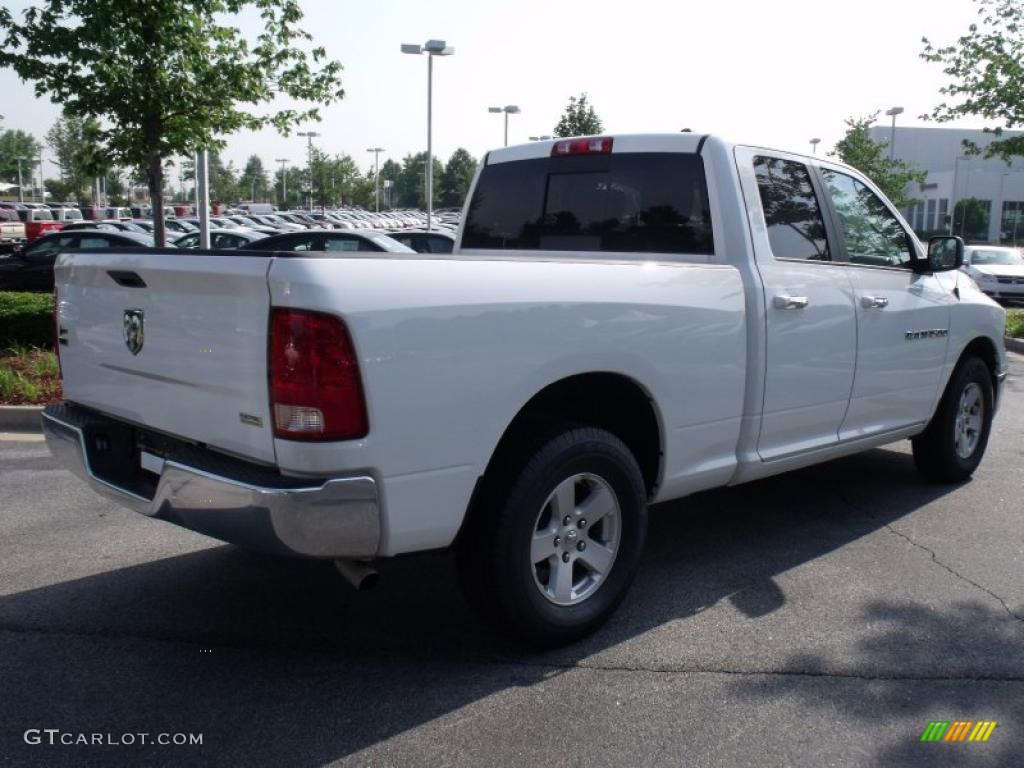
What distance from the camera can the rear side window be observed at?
14.9ft

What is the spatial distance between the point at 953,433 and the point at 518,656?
373 cm

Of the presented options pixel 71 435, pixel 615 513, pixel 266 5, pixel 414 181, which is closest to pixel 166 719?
pixel 71 435

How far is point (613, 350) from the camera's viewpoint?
364 cm

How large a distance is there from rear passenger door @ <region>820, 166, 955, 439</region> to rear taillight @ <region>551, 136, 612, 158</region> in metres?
1.19

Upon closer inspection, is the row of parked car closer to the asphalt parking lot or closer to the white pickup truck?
the white pickup truck

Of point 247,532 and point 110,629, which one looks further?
point 110,629

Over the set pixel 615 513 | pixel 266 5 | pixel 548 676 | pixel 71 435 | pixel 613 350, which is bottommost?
pixel 548 676

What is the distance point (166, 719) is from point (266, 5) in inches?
433

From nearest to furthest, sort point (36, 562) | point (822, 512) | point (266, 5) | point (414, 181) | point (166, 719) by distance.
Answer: point (166, 719)
point (36, 562)
point (822, 512)
point (266, 5)
point (414, 181)

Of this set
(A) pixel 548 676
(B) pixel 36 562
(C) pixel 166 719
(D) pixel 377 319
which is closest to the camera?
(D) pixel 377 319

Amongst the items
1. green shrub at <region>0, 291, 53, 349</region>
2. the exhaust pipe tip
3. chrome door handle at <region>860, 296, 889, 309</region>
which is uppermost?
chrome door handle at <region>860, 296, 889, 309</region>

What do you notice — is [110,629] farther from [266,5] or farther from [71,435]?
[266,5]

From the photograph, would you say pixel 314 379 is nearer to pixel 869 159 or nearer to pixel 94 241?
pixel 94 241

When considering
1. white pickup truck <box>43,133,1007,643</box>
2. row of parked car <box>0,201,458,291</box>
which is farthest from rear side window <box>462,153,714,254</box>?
row of parked car <box>0,201,458,291</box>
